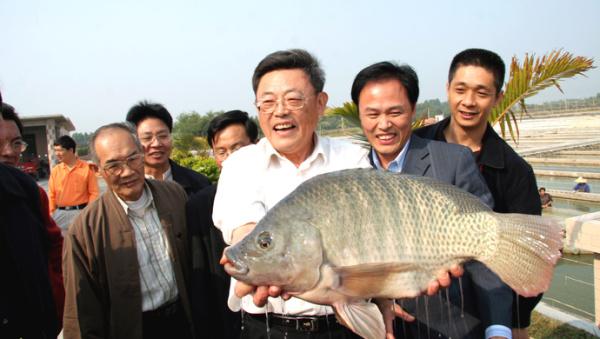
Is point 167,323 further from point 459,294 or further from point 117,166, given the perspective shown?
point 459,294

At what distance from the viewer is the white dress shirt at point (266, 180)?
7.15ft

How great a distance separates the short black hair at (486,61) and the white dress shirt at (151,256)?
2.57 m

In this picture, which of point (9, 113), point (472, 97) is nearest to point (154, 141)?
point (9, 113)

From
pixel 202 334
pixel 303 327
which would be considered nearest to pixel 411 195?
pixel 303 327

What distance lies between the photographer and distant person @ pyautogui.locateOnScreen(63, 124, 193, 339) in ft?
9.48

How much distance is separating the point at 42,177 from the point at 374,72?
32608mm

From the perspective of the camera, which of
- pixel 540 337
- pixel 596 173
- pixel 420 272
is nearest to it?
pixel 420 272

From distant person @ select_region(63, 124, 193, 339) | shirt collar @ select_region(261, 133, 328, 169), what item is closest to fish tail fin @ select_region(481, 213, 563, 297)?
shirt collar @ select_region(261, 133, 328, 169)

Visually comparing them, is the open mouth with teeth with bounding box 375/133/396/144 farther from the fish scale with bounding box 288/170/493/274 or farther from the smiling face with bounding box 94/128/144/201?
the smiling face with bounding box 94/128/144/201

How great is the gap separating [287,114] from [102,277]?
180 cm

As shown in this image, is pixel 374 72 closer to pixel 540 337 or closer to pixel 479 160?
pixel 479 160

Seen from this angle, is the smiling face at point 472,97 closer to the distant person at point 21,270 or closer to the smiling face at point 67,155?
the distant person at point 21,270

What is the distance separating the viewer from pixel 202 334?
10.1 ft

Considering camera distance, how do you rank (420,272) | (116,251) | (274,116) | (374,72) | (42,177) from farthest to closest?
(42,177) < (116,251) < (374,72) < (274,116) < (420,272)
